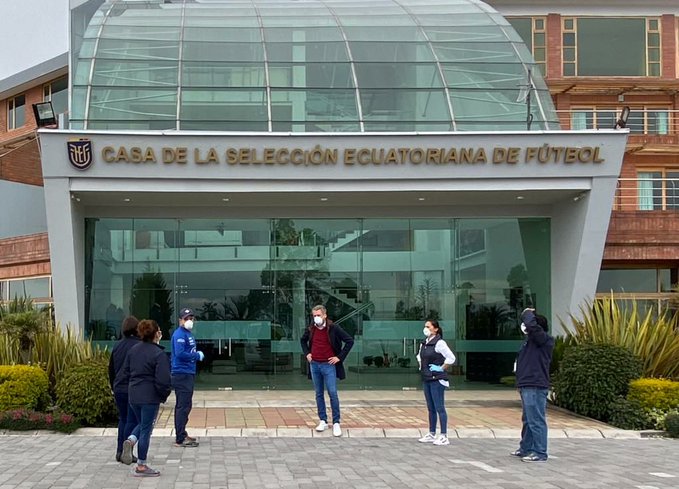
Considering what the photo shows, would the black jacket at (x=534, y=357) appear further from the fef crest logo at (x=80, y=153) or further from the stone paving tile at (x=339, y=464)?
the fef crest logo at (x=80, y=153)

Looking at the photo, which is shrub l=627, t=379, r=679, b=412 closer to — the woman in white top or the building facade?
the woman in white top

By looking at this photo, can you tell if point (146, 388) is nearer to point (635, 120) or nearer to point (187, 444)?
point (187, 444)

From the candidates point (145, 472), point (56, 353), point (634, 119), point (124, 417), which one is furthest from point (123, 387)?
point (634, 119)

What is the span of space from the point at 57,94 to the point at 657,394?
84.6 feet

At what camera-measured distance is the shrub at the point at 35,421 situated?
1262cm

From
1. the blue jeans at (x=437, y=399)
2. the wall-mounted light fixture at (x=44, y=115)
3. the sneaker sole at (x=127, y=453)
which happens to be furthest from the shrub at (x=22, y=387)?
the blue jeans at (x=437, y=399)

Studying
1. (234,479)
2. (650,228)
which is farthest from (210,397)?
(650,228)

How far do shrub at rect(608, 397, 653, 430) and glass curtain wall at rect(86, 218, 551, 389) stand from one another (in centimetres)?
625

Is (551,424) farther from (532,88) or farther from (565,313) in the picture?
(532,88)

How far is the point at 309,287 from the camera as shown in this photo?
789 inches

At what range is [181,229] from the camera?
65.6 feet

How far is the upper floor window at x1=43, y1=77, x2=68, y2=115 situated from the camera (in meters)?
31.5

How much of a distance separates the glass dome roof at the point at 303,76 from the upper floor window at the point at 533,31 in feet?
30.8

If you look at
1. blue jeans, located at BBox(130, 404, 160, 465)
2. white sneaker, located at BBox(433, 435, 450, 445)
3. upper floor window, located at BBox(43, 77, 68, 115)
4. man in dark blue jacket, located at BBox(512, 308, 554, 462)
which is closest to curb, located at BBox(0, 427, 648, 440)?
white sneaker, located at BBox(433, 435, 450, 445)
